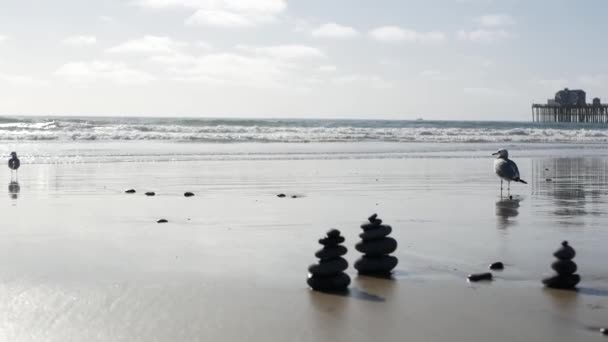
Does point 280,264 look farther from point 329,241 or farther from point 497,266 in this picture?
point 497,266

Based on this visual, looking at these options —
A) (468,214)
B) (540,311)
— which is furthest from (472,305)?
(468,214)

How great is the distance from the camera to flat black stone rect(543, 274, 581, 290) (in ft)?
23.8

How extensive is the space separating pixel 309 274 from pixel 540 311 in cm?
220

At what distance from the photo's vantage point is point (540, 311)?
21.2ft

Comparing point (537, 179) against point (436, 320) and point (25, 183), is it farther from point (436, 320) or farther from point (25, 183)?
point (436, 320)

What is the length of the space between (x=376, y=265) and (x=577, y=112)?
111 m

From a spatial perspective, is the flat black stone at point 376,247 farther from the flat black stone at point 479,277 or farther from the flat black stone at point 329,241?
the flat black stone at point 479,277

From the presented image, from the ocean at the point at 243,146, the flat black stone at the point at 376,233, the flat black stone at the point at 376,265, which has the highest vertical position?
the ocean at the point at 243,146

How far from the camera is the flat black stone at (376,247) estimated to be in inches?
317

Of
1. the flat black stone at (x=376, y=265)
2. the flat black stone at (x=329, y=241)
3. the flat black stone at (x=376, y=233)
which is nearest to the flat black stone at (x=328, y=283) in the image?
the flat black stone at (x=329, y=241)

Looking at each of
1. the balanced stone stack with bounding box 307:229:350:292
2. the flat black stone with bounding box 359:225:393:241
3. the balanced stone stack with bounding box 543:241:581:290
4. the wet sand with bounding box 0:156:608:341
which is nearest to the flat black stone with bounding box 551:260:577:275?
the balanced stone stack with bounding box 543:241:581:290

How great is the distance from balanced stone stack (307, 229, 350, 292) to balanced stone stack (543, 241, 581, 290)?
6.59 feet

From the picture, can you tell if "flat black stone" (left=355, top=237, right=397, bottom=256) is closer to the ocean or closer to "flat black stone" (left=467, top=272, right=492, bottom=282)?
"flat black stone" (left=467, top=272, right=492, bottom=282)

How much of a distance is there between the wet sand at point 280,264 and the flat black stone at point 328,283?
114 millimetres
